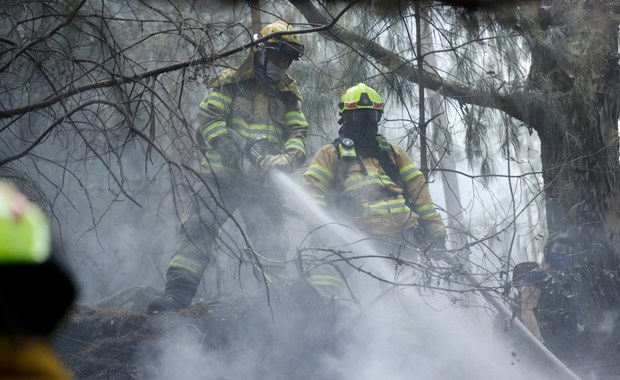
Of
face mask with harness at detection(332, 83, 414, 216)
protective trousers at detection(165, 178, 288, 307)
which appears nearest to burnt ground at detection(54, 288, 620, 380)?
protective trousers at detection(165, 178, 288, 307)

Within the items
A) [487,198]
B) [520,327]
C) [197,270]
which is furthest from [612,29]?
[197,270]

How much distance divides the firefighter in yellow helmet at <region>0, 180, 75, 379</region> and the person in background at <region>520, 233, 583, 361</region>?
17.2ft

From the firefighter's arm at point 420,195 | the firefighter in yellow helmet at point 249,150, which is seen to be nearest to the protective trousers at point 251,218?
the firefighter in yellow helmet at point 249,150

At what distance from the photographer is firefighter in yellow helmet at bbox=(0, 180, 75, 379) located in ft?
3.84

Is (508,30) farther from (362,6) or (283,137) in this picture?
(283,137)

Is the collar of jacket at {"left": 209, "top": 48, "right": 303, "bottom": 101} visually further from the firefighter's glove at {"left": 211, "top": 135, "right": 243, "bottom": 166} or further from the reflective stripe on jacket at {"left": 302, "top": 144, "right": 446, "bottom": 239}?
the reflective stripe on jacket at {"left": 302, "top": 144, "right": 446, "bottom": 239}

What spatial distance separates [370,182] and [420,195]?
478mm

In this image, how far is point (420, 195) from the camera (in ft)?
20.9

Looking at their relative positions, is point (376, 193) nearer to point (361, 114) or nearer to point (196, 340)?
point (361, 114)

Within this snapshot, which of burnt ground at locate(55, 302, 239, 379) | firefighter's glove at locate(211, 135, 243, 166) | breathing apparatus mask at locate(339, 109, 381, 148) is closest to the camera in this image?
burnt ground at locate(55, 302, 239, 379)

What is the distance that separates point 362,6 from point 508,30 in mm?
1245

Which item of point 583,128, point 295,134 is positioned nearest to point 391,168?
point 295,134

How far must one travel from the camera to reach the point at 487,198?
7273mm

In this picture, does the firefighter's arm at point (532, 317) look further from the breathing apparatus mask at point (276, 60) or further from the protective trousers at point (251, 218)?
the breathing apparatus mask at point (276, 60)
